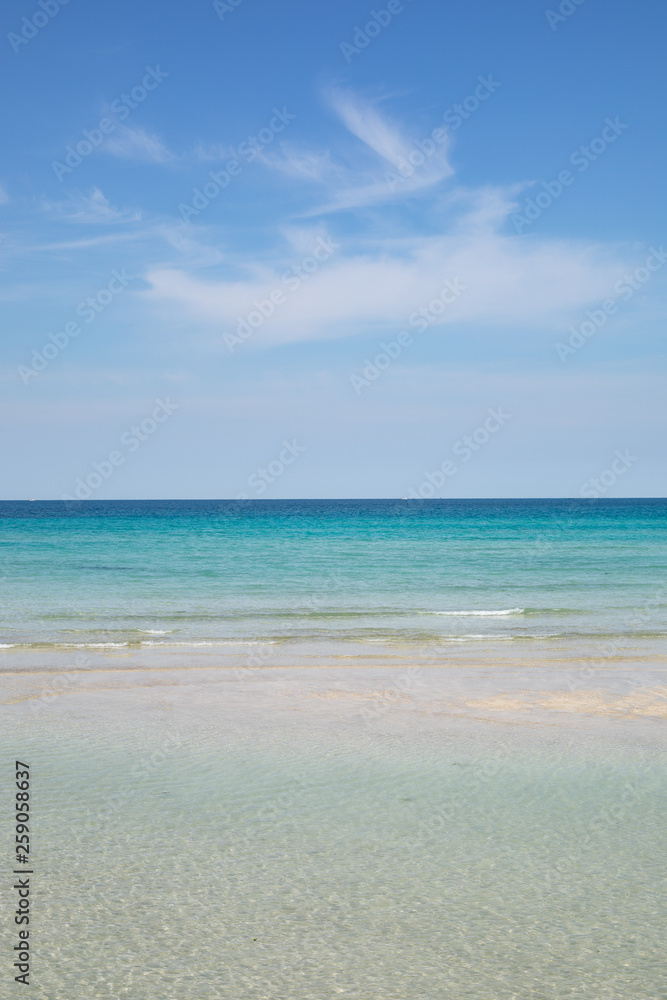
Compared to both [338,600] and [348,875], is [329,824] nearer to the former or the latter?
[348,875]

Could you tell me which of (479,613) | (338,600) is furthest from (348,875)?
(338,600)

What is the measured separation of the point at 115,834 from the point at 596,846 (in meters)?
3.45

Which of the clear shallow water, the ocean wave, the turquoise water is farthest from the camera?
the ocean wave

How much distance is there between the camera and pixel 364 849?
5.84 meters

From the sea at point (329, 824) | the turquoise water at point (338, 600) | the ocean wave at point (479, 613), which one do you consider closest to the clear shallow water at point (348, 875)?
the sea at point (329, 824)

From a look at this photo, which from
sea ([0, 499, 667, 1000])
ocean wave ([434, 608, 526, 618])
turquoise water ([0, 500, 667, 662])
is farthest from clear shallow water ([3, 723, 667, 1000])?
ocean wave ([434, 608, 526, 618])

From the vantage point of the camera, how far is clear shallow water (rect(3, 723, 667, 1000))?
428 cm

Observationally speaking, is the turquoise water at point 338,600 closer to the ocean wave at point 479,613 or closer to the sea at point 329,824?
the ocean wave at point 479,613

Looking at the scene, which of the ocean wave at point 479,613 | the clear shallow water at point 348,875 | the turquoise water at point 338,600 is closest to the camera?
the clear shallow water at point 348,875

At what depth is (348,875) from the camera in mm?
5410

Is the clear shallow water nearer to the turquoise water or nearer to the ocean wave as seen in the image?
the turquoise water

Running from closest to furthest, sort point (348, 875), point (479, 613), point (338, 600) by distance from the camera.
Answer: point (348, 875) → point (479, 613) → point (338, 600)

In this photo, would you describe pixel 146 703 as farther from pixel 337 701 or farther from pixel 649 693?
pixel 649 693

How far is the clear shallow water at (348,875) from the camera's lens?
4.28 m
